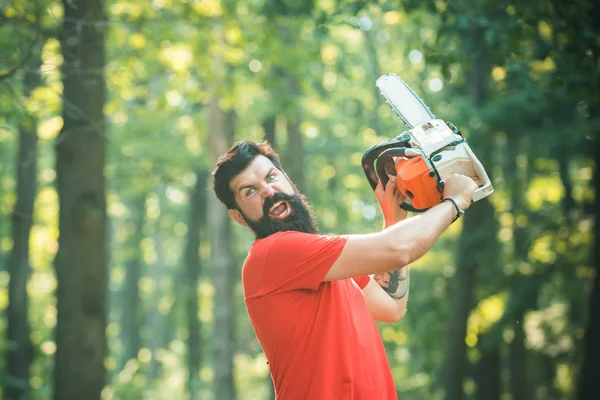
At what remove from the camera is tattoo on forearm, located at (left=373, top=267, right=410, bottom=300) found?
3578 mm

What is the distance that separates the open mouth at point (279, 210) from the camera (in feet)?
10.6

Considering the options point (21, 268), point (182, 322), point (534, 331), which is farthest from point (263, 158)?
point (182, 322)

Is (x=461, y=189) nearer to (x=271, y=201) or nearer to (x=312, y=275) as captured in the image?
(x=312, y=275)

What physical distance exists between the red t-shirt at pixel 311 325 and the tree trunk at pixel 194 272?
18.3m

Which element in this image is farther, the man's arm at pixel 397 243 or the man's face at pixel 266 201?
the man's face at pixel 266 201

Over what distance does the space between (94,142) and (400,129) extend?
1225 cm

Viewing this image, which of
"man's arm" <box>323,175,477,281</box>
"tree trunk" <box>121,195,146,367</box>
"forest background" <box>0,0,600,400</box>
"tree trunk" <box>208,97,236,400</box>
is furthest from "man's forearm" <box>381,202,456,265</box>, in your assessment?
"tree trunk" <box>121,195,146,367</box>

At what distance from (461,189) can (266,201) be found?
79 centimetres

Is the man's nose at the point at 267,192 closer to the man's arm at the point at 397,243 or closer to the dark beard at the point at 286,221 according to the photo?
the dark beard at the point at 286,221

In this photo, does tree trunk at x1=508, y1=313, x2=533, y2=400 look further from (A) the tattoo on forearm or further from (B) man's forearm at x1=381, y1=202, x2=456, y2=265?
(B) man's forearm at x1=381, y1=202, x2=456, y2=265

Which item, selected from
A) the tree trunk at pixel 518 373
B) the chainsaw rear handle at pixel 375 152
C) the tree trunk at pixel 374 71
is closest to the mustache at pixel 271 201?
the chainsaw rear handle at pixel 375 152

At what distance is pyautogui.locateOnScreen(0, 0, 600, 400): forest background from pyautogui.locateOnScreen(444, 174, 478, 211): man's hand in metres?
2.55

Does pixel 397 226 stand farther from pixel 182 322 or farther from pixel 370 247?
pixel 182 322

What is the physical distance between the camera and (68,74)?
20.9 ft
